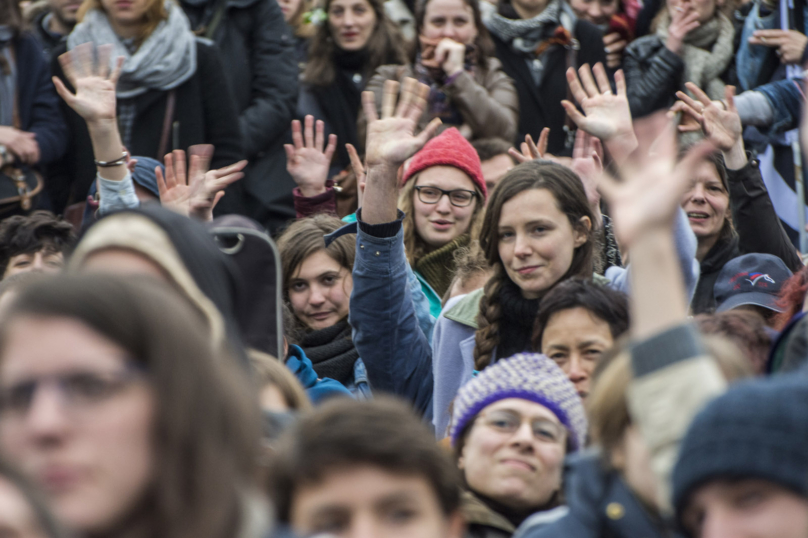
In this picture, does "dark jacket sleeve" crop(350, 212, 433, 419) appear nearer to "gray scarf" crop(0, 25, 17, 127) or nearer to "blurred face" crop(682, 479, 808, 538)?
"blurred face" crop(682, 479, 808, 538)

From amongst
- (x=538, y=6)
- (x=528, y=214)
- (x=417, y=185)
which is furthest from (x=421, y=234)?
(x=538, y=6)

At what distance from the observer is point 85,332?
1.79m

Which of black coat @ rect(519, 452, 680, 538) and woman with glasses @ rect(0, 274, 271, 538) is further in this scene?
black coat @ rect(519, 452, 680, 538)

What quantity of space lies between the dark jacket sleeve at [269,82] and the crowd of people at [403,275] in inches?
0.7

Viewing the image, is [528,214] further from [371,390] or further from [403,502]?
[403,502]

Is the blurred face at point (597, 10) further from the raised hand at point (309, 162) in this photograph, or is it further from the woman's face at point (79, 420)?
the woman's face at point (79, 420)

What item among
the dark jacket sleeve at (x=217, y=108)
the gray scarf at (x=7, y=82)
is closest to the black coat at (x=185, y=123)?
the dark jacket sleeve at (x=217, y=108)

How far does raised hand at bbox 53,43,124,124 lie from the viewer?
197 inches

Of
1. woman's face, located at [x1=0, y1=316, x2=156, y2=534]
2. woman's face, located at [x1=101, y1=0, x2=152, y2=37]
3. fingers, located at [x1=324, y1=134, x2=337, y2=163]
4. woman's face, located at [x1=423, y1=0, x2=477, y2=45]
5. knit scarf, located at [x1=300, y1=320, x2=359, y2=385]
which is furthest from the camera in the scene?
woman's face, located at [x1=423, y1=0, x2=477, y2=45]

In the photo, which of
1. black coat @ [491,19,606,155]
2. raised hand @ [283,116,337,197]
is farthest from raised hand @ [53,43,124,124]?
black coat @ [491,19,606,155]

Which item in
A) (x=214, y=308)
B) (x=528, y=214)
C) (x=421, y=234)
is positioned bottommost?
(x=421, y=234)

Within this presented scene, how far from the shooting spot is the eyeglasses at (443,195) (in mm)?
5387

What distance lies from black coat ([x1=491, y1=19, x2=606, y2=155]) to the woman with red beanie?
1504 millimetres

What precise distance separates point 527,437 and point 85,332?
1.60 m
